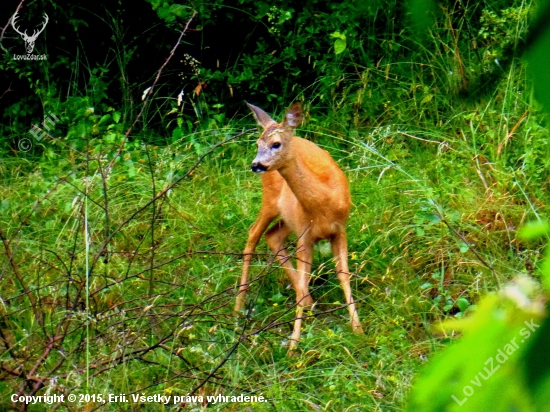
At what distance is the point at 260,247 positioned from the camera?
6.32m

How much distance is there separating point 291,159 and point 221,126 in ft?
7.46

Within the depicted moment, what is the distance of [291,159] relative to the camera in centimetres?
548

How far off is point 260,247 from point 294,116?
1038 millimetres

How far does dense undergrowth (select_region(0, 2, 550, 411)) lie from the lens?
3.81 meters

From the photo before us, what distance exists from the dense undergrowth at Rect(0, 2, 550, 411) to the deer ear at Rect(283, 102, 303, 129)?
1.55 ft

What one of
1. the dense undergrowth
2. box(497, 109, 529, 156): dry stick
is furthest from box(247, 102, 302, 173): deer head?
box(497, 109, 529, 156): dry stick

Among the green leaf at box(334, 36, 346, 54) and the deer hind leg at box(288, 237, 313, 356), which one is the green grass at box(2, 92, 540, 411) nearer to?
the deer hind leg at box(288, 237, 313, 356)

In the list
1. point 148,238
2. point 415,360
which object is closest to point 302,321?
point 415,360

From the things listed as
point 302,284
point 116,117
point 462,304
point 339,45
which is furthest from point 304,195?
point 116,117

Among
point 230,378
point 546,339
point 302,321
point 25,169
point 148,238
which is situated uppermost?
point 546,339

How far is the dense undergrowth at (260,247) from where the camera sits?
3.81 metres

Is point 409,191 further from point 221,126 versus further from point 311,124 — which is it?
point 221,126

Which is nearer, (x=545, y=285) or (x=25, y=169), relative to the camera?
(x=545, y=285)

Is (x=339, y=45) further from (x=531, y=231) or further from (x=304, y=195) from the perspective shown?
(x=531, y=231)
